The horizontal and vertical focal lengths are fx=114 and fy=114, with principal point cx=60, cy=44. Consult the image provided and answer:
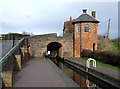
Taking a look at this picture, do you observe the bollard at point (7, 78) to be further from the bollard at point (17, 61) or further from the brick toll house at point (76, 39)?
the brick toll house at point (76, 39)

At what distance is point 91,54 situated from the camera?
15.1 metres

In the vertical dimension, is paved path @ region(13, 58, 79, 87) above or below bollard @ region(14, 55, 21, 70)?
below

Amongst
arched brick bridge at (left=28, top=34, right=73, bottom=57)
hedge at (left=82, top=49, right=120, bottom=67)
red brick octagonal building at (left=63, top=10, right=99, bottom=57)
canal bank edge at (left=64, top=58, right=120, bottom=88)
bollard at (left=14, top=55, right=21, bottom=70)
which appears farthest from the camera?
arched brick bridge at (left=28, top=34, right=73, bottom=57)

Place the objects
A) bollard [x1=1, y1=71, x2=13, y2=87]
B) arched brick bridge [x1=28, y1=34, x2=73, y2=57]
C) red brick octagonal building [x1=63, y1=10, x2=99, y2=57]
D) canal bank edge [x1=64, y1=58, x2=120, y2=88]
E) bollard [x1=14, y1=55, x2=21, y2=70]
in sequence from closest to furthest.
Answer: bollard [x1=1, y1=71, x2=13, y2=87] < canal bank edge [x1=64, y1=58, x2=120, y2=88] < bollard [x1=14, y1=55, x2=21, y2=70] < red brick octagonal building [x1=63, y1=10, x2=99, y2=57] < arched brick bridge [x1=28, y1=34, x2=73, y2=57]

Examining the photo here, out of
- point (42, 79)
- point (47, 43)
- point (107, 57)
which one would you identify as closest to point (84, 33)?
point (47, 43)

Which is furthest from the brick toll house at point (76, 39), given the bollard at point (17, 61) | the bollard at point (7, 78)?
the bollard at point (7, 78)

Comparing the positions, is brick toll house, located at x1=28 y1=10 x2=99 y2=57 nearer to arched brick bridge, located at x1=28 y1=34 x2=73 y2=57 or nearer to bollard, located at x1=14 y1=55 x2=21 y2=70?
arched brick bridge, located at x1=28 y1=34 x2=73 y2=57

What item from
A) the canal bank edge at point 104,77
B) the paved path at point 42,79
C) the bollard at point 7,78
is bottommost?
the canal bank edge at point 104,77

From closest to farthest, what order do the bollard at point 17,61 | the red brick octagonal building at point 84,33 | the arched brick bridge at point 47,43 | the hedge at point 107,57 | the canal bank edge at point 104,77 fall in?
the canal bank edge at point 104,77, the bollard at point 17,61, the hedge at point 107,57, the red brick octagonal building at point 84,33, the arched brick bridge at point 47,43

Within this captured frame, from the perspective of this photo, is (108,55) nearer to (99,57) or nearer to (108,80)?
(99,57)

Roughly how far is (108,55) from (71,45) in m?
8.60

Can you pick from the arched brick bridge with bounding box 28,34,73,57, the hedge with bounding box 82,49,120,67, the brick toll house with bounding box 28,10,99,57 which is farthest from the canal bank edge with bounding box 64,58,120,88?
the arched brick bridge with bounding box 28,34,73,57

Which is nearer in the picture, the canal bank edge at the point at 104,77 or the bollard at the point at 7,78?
the bollard at the point at 7,78

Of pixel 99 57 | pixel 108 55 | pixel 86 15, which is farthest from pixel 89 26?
pixel 108 55
